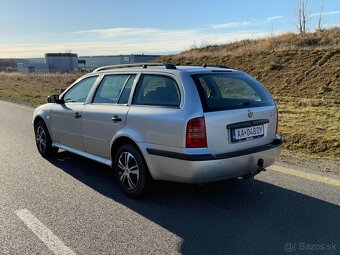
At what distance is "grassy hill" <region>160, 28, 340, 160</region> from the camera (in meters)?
7.74

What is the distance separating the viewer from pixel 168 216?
439 cm

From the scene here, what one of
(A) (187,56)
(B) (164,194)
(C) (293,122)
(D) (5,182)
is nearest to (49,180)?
(D) (5,182)

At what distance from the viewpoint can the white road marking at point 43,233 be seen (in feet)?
11.9

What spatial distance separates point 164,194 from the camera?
5133 mm

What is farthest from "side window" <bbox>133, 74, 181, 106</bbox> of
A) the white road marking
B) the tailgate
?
the white road marking

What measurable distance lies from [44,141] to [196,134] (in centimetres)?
386

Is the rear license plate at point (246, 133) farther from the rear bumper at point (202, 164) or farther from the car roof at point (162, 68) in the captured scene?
the car roof at point (162, 68)

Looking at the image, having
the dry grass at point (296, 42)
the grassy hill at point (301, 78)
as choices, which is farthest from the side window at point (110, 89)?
the dry grass at point (296, 42)

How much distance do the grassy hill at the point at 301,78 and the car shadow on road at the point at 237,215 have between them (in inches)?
89.5

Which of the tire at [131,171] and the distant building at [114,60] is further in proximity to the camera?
the distant building at [114,60]

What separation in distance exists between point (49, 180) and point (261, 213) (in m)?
3.14

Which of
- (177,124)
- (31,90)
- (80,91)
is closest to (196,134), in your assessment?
(177,124)

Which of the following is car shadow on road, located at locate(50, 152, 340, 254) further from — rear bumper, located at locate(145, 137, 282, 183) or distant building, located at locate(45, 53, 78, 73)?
distant building, located at locate(45, 53, 78, 73)

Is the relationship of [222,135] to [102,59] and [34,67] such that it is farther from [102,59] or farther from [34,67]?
[34,67]
